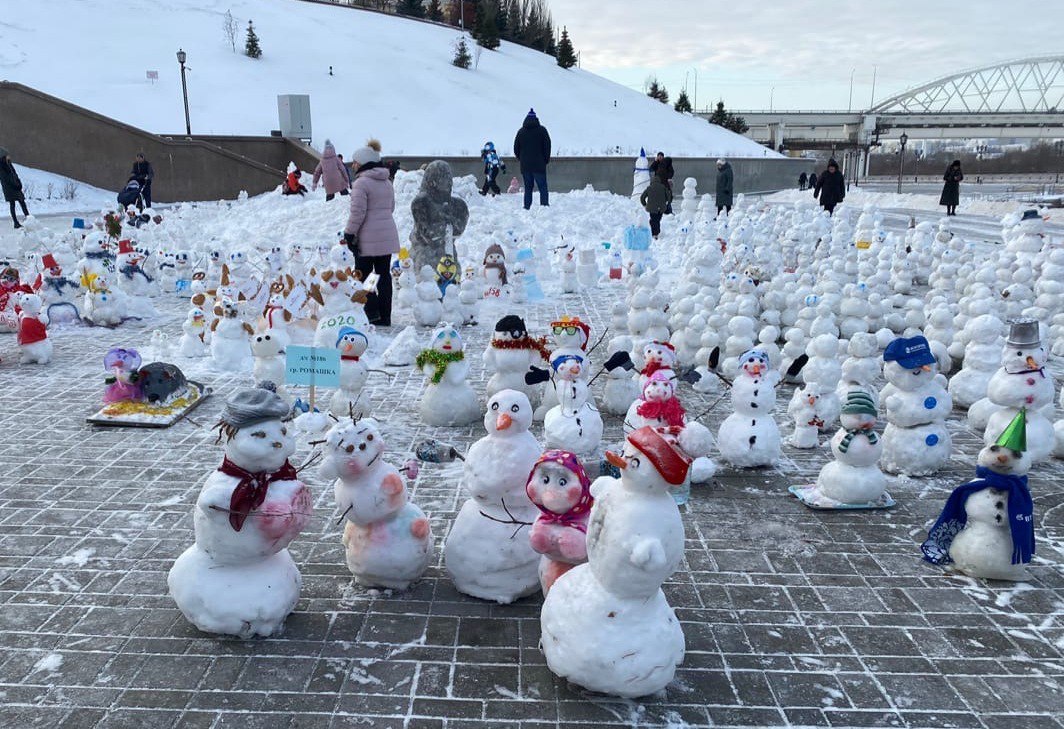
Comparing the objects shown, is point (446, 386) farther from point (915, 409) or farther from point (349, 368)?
point (915, 409)

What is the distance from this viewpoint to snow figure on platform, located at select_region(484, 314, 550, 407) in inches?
239

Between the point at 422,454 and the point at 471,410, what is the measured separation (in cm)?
94

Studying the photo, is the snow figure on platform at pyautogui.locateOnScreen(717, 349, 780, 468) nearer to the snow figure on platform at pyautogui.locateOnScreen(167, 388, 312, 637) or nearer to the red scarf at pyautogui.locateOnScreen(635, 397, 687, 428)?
the red scarf at pyautogui.locateOnScreen(635, 397, 687, 428)

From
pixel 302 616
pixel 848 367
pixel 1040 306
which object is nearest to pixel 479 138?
pixel 1040 306

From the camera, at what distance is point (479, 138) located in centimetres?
3562

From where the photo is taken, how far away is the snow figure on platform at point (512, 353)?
607 centimetres

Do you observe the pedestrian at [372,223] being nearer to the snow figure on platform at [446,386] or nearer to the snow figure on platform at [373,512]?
the snow figure on platform at [446,386]

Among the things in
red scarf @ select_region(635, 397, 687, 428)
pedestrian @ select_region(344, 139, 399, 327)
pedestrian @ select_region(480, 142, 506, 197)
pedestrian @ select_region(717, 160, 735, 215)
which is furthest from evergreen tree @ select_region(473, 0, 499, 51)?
red scarf @ select_region(635, 397, 687, 428)

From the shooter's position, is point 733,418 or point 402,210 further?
point 402,210

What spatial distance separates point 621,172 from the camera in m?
27.8

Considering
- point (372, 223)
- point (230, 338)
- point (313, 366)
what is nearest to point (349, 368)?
point (313, 366)

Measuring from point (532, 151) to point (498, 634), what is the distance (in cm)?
1425

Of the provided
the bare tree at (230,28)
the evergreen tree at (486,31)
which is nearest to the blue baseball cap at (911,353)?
the bare tree at (230,28)

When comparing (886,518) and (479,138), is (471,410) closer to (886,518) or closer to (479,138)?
(886,518)
